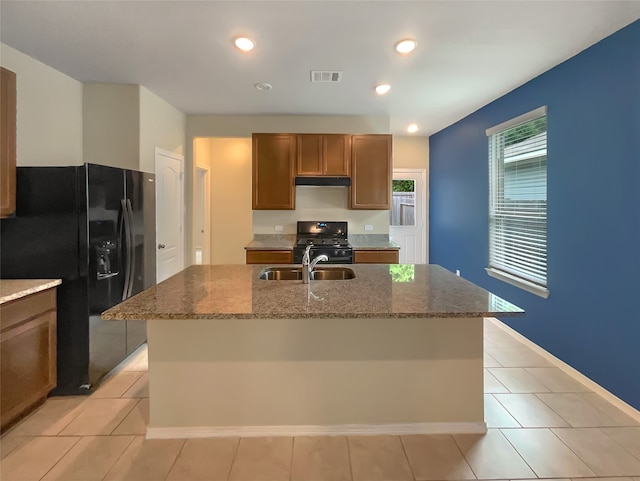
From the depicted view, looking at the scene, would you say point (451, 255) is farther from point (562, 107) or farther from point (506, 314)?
point (506, 314)

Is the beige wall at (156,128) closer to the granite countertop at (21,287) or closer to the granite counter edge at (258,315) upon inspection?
the granite countertop at (21,287)

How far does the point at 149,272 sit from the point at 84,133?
1540 millimetres

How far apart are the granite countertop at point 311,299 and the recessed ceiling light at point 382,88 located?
2.03 metres

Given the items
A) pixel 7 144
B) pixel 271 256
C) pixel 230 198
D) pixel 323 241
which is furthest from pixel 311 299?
pixel 230 198

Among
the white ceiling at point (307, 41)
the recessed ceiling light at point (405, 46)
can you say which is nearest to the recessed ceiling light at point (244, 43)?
the white ceiling at point (307, 41)

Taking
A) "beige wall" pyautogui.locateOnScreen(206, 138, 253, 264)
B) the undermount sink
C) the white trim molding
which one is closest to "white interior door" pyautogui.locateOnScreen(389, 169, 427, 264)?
the white trim molding

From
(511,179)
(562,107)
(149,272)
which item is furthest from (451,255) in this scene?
(149,272)

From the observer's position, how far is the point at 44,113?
10.4 feet

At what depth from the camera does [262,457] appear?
194cm

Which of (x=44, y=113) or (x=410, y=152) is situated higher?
(x=410, y=152)

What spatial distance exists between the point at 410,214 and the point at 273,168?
9.46 feet

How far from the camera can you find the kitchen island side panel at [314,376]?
6.90ft

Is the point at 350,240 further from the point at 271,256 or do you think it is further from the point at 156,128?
the point at 156,128

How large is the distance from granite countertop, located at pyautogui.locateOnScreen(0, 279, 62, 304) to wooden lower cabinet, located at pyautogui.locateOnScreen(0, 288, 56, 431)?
44 mm
